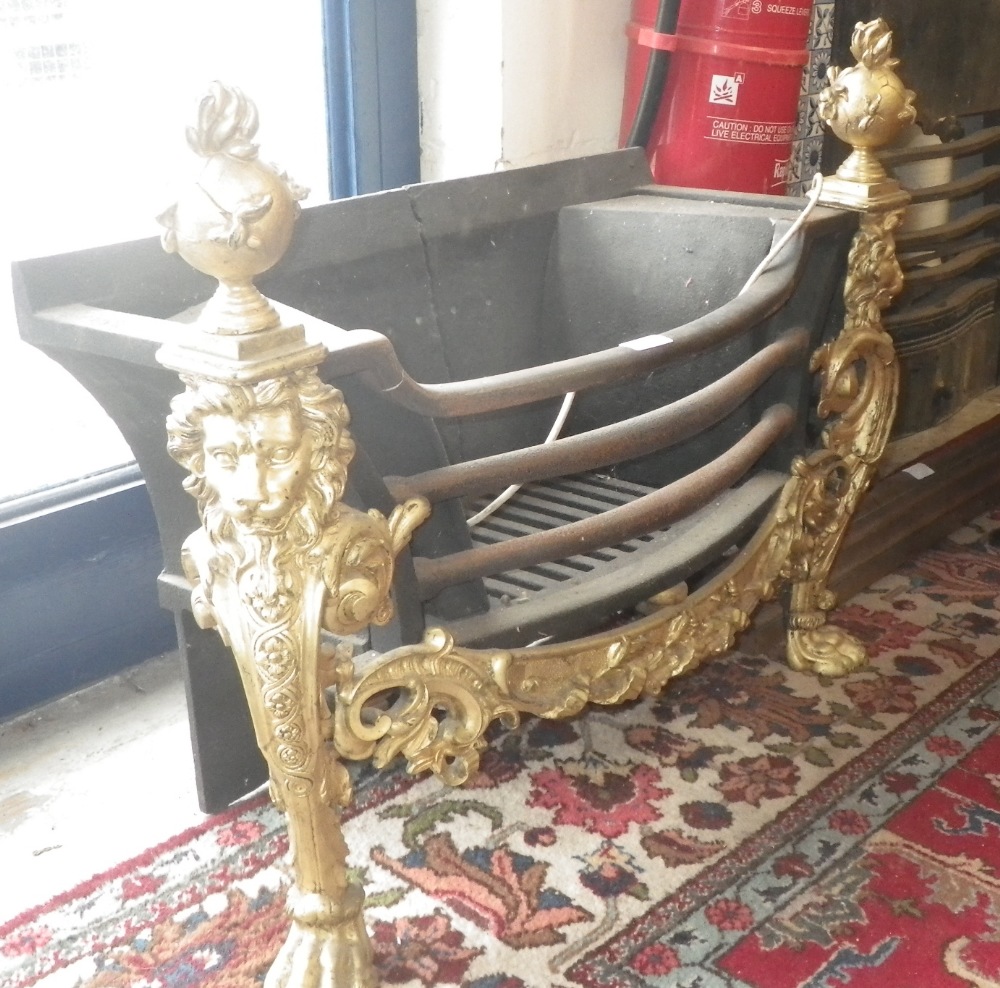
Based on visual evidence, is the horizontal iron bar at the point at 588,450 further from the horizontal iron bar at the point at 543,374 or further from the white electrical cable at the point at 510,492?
the white electrical cable at the point at 510,492

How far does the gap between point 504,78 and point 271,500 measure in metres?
1.21

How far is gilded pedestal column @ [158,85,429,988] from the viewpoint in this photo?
0.92 meters

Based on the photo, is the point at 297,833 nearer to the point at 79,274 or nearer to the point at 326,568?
the point at 326,568

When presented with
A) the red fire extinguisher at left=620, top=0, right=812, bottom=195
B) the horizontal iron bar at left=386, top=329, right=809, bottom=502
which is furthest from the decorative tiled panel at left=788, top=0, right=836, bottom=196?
the horizontal iron bar at left=386, top=329, right=809, bottom=502

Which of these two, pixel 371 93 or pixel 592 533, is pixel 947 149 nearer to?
pixel 371 93

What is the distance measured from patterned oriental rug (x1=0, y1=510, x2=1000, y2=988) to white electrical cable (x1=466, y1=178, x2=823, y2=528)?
0.30 meters

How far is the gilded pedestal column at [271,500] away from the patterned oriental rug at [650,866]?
20 centimetres

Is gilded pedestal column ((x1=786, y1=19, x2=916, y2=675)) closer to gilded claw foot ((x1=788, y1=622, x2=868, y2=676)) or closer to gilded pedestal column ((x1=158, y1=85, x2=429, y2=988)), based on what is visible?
gilded claw foot ((x1=788, y1=622, x2=868, y2=676))

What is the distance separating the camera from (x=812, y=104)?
7.42 ft

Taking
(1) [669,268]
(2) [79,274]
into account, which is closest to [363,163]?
(1) [669,268]

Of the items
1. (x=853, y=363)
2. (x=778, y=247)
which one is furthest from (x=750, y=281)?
(x=853, y=363)

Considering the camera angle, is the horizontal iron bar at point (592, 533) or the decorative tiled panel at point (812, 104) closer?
the horizontal iron bar at point (592, 533)

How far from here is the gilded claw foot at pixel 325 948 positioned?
1.18 meters

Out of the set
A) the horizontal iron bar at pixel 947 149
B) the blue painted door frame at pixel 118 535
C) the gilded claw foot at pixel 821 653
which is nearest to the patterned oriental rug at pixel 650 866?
the gilded claw foot at pixel 821 653
